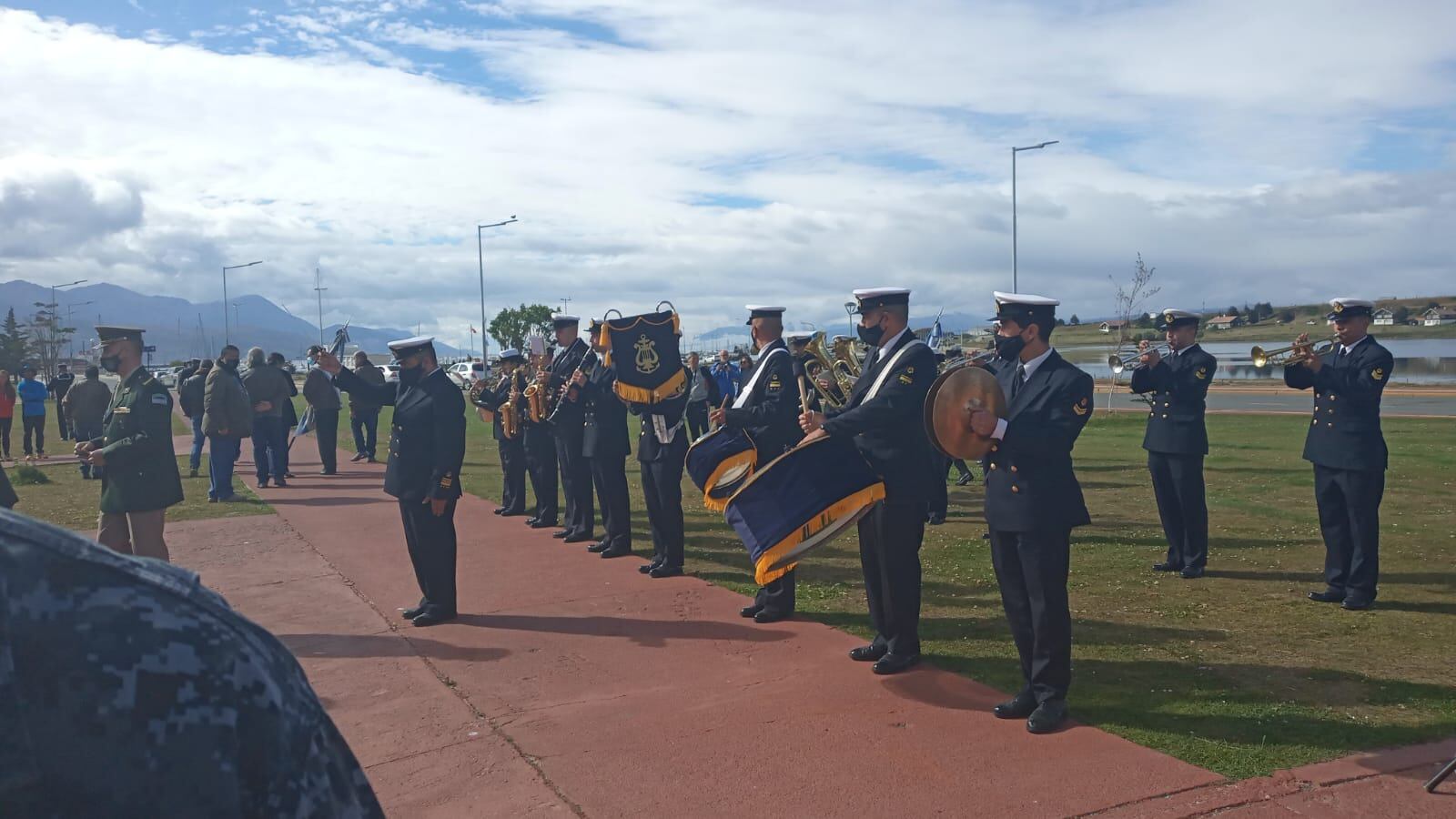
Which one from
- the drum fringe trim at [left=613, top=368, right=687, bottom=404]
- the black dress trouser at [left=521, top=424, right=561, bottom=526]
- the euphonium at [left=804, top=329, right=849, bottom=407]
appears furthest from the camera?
the black dress trouser at [left=521, top=424, right=561, bottom=526]

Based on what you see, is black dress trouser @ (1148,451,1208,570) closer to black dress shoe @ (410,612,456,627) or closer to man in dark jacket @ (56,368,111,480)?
black dress shoe @ (410,612,456,627)

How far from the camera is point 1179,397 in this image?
9.11 m

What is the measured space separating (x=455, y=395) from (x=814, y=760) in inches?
168

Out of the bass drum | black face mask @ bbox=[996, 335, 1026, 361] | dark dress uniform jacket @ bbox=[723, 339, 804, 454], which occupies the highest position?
black face mask @ bbox=[996, 335, 1026, 361]

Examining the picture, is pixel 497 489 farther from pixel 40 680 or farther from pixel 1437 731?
pixel 40 680

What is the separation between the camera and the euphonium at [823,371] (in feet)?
23.3

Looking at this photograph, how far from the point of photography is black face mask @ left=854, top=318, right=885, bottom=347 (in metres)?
6.62

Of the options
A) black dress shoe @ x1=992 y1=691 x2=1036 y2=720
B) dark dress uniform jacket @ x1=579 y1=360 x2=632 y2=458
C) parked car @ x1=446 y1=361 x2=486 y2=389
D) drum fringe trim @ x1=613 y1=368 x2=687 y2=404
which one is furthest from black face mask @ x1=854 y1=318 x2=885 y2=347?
parked car @ x1=446 y1=361 x2=486 y2=389

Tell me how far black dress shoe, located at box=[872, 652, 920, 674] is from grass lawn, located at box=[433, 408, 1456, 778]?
0.24 metres

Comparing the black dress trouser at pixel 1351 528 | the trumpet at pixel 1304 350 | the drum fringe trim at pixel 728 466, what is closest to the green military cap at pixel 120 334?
the drum fringe trim at pixel 728 466

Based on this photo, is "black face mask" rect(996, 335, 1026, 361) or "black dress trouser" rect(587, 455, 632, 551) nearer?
"black face mask" rect(996, 335, 1026, 361)

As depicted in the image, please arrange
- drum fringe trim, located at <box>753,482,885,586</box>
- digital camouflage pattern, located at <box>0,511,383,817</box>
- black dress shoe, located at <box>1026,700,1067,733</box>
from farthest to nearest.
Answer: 1. drum fringe trim, located at <box>753,482,885,586</box>
2. black dress shoe, located at <box>1026,700,1067,733</box>
3. digital camouflage pattern, located at <box>0,511,383,817</box>

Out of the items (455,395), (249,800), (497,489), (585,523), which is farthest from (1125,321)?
(249,800)

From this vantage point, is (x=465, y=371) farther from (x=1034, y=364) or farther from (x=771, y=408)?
(x=1034, y=364)
